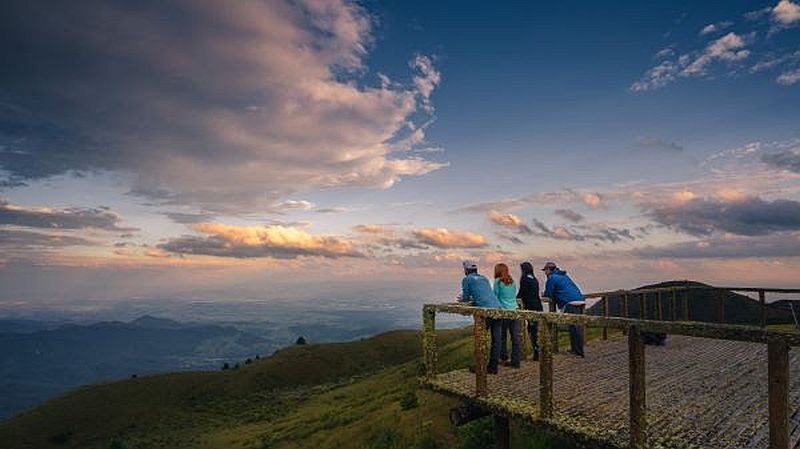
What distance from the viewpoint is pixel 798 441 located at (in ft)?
24.0

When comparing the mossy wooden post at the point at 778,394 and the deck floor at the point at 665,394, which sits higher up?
the mossy wooden post at the point at 778,394

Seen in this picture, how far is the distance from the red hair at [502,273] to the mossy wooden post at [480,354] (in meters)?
2.67

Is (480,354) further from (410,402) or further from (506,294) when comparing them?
(410,402)

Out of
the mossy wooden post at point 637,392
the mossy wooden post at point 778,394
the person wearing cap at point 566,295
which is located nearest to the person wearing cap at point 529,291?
the person wearing cap at point 566,295

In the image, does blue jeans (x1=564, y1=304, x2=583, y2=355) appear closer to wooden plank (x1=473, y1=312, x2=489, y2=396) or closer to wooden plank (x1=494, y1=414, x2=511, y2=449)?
wooden plank (x1=494, y1=414, x2=511, y2=449)

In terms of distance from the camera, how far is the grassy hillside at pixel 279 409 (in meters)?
18.9

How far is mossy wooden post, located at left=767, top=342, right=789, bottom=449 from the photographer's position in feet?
18.3

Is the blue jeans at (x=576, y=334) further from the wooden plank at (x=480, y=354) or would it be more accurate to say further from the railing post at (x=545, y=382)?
the railing post at (x=545, y=382)

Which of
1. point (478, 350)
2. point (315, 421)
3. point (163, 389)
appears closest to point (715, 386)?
point (478, 350)

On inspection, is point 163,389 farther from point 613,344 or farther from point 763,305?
point 763,305

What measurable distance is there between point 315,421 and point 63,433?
1317 inches

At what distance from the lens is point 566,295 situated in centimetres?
1425

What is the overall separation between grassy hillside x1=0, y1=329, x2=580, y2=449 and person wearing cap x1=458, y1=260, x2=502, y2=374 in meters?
2.21

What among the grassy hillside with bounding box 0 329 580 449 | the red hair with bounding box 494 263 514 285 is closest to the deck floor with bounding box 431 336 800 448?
the grassy hillside with bounding box 0 329 580 449
